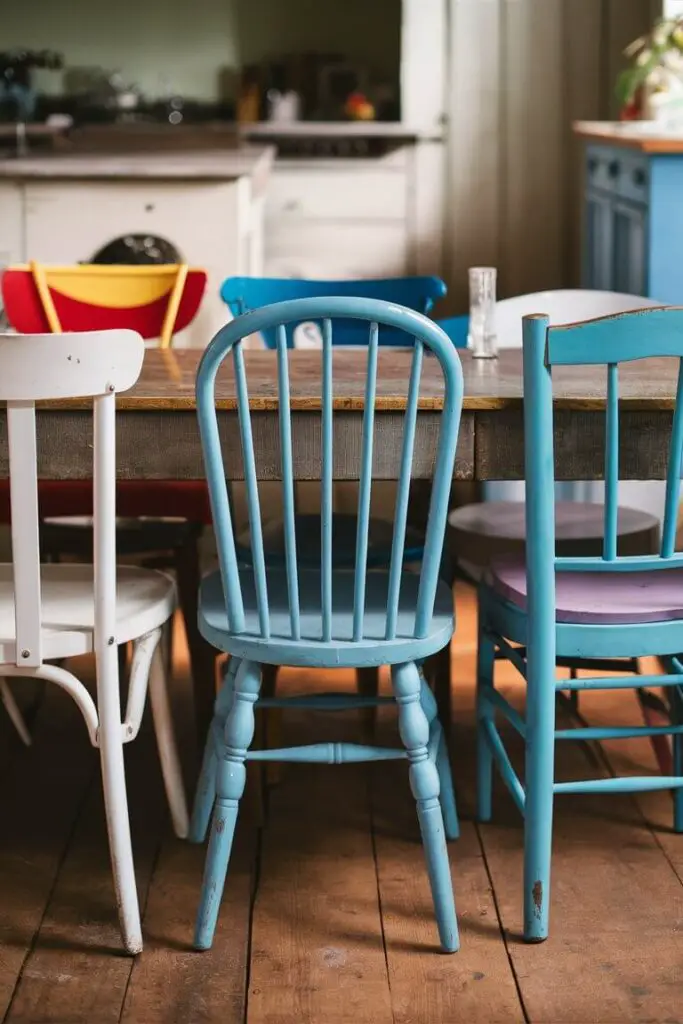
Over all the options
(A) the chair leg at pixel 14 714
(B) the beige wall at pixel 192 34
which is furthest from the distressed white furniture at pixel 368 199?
(A) the chair leg at pixel 14 714

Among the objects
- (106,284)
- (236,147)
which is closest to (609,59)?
(236,147)

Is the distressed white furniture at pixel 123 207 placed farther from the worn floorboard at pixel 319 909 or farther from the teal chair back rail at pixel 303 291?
the worn floorboard at pixel 319 909

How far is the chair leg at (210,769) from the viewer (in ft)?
7.05

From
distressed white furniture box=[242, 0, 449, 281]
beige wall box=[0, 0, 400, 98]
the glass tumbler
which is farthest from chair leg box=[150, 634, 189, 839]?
beige wall box=[0, 0, 400, 98]

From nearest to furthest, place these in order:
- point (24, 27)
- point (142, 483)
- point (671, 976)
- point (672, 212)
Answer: point (671, 976) < point (142, 483) < point (672, 212) < point (24, 27)

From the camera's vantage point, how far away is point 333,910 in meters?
2.13

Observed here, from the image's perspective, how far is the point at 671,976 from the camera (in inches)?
76.0

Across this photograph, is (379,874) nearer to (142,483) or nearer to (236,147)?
(142,483)

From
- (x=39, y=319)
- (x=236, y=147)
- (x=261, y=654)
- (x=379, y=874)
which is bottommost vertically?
(x=379, y=874)

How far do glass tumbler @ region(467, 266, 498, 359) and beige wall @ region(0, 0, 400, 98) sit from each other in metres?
4.41

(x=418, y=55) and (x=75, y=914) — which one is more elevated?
(x=418, y=55)

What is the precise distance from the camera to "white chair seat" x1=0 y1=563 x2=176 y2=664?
198 centimetres

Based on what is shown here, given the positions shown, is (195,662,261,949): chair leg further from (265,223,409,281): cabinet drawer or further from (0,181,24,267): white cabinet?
(265,223,409,281): cabinet drawer

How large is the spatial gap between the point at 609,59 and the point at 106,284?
11.6 feet
